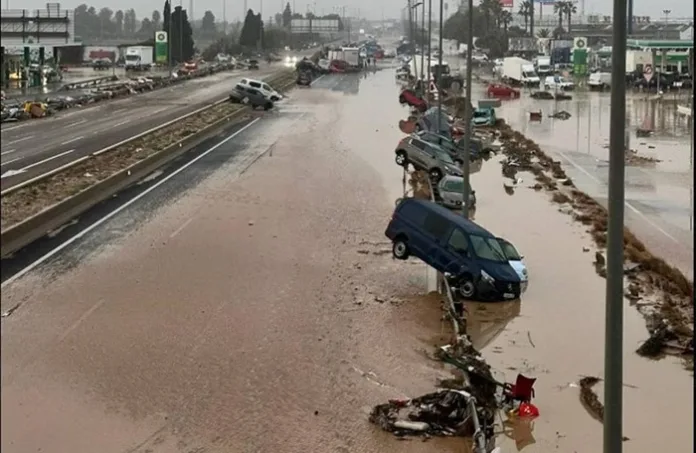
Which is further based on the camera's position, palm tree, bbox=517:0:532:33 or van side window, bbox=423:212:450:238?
palm tree, bbox=517:0:532:33

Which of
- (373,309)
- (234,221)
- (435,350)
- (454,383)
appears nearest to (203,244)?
(234,221)

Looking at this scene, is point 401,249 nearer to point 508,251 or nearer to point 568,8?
point 508,251

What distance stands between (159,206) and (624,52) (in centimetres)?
1543

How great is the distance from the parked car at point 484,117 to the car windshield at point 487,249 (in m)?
29.2

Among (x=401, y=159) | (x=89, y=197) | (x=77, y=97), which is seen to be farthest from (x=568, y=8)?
(x=89, y=197)

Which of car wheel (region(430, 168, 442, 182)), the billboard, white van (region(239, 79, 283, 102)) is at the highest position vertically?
the billboard

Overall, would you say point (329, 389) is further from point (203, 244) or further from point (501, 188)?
point (501, 188)

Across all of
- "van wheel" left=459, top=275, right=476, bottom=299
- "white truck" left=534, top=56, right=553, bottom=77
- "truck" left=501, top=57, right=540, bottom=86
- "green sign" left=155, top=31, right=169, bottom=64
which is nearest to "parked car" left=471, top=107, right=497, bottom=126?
"green sign" left=155, top=31, right=169, bottom=64

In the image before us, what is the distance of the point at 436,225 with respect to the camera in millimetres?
14727

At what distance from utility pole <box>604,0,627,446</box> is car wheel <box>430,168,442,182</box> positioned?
18536mm

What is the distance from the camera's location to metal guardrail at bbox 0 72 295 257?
968 cm

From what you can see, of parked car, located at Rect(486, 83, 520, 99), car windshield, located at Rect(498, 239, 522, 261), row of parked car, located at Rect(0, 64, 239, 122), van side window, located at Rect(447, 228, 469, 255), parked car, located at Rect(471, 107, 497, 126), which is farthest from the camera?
parked car, located at Rect(486, 83, 520, 99)

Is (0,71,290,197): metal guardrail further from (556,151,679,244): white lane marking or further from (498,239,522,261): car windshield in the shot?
(556,151,679,244): white lane marking

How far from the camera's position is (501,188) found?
2595cm
